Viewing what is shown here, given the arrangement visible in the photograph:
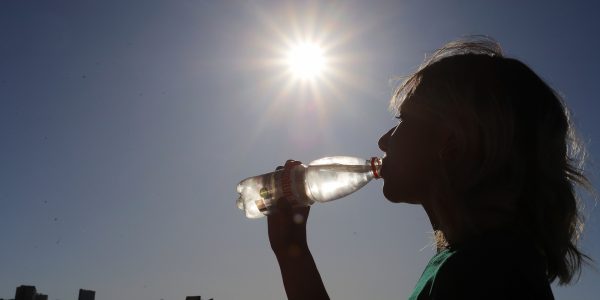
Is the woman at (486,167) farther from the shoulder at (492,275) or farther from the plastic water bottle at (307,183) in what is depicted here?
the plastic water bottle at (307,183)

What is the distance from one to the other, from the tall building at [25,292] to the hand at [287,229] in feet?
32.9

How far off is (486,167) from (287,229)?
132 cm

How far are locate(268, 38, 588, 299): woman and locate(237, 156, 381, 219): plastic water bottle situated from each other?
839mm

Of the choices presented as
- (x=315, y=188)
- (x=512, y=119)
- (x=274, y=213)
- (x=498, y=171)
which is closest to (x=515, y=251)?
(x=498, y=171)

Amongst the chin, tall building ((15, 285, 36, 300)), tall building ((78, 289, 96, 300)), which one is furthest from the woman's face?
tall building ((78, 289, 96, 300))

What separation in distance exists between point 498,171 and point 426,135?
0.39 metres

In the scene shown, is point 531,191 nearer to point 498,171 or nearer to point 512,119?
point 498,171

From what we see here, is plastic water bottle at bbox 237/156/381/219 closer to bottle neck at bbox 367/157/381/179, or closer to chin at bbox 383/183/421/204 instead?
bottle neck at bbox 367/157/381/179

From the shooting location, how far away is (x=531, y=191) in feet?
6.40

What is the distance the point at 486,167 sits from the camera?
1945 mm

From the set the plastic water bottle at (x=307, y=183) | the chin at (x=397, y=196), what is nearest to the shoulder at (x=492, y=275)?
the chin at (x=397, y=196)

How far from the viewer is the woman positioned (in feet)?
5.79

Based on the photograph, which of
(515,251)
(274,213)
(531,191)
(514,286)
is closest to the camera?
(514,286)

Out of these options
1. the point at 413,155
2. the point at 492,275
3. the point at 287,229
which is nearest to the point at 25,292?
the point at 287,229
